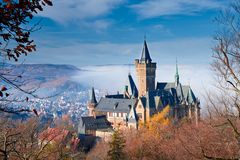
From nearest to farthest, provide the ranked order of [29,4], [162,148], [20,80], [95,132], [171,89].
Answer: [29,4] → [20,80] → [162,148] → [95,132] → [171,89]

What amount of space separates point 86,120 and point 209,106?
4702 centimetres

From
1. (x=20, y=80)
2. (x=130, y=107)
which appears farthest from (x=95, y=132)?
(x=20, y=80)

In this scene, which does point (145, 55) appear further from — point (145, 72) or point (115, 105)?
point (115, 105)

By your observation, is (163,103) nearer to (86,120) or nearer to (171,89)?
(171,89)

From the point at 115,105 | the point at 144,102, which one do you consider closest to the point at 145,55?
the point at 115,105

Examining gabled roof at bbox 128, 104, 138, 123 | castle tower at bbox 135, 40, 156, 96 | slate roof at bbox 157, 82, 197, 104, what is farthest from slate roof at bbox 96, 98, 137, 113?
castle tower at bbox 135, 40, 156, 96

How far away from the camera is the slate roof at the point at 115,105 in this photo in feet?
192

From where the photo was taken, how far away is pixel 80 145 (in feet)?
151

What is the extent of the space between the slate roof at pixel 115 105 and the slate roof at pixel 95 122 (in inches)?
77.5

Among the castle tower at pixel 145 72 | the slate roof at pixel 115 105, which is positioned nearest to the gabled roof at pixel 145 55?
the castle tower at pixel 145 72

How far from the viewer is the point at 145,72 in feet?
222

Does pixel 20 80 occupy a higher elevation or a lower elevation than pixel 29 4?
lower

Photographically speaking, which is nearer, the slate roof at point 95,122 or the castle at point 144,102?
the slate roof at point 95,122

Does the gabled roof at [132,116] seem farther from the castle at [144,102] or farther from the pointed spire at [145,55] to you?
the pointed spire at [145,55]
